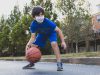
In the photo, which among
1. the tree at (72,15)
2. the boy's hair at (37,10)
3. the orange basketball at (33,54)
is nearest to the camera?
the boy's hair at (37,10)

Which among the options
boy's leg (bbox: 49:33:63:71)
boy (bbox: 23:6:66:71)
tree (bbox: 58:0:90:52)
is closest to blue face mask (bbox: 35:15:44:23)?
boy (bbox: 23:6:66:71)

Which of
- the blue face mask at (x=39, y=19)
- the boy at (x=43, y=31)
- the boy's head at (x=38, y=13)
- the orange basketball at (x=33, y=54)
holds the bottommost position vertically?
the orange basketball at (x=33, y=54)

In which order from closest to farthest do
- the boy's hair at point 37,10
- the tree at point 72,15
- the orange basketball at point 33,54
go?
1. the boy's hair at point 37,10
2. the orange basketball at point 33,54
3. the tree at point 72,15

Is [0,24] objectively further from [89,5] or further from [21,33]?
[89,5]

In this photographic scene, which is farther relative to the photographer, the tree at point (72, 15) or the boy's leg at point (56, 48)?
the tree at point (72, 15)

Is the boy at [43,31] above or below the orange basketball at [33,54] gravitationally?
above

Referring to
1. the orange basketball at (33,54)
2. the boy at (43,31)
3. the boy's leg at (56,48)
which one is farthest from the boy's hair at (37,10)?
the orange basketball at (33,54)

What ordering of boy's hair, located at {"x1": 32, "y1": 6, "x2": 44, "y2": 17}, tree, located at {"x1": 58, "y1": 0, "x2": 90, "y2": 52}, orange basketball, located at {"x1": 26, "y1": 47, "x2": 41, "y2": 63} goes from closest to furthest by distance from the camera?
boy's hair, located at {"x1": 32, "y1": 6, "x2": 44, "y2": 17} < orange basketball, located at {"x1": 26, "y1": 47, "x2": 41, "y2": 63} < tree, located at {"x1": 58, "y1": 0, "x2": 90, "y2": 52}

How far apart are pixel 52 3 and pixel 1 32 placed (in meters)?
15.0

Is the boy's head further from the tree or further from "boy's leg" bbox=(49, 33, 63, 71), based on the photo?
the tree

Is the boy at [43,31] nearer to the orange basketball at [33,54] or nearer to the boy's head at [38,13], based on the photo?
the boy's head at [38,13]

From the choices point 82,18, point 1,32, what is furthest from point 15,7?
point 82,18

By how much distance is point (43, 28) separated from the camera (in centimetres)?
746

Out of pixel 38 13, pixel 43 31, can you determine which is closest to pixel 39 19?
pixel 38 13
